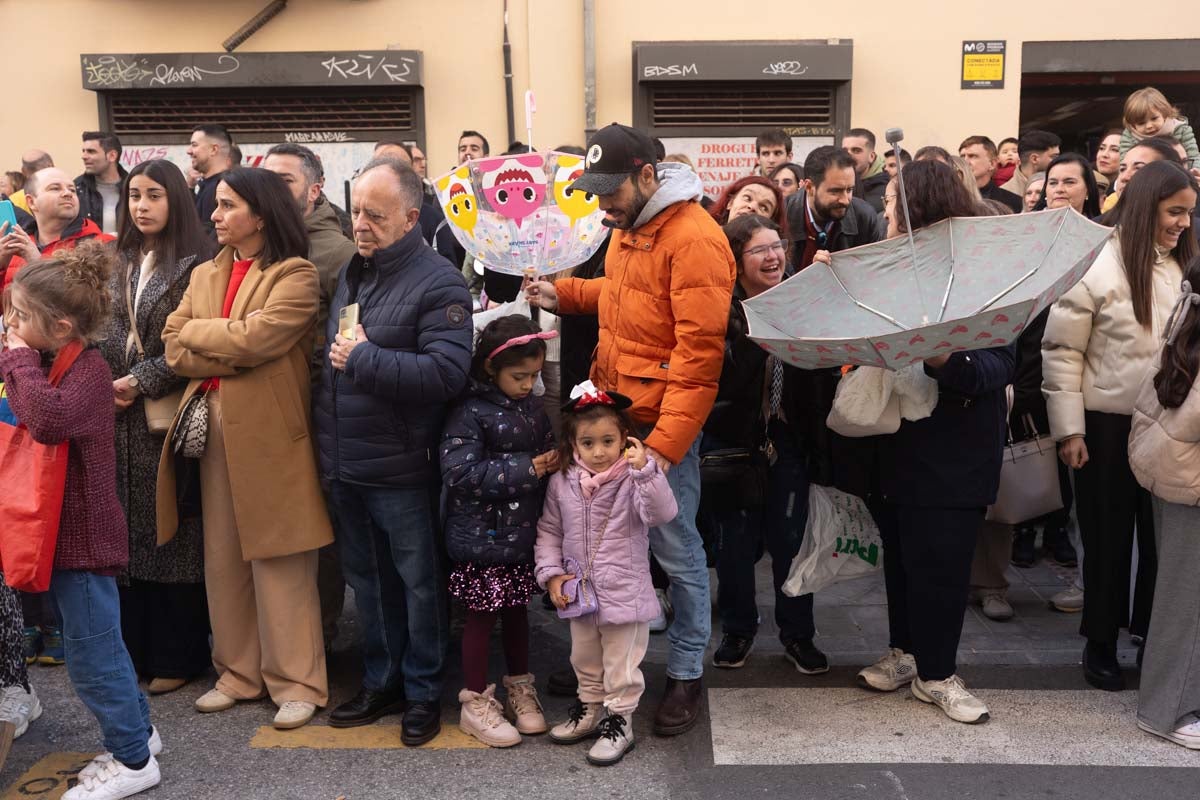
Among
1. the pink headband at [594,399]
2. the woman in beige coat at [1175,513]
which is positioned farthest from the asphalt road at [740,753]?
the pink headband at [594,399]

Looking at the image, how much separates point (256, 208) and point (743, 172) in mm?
6733

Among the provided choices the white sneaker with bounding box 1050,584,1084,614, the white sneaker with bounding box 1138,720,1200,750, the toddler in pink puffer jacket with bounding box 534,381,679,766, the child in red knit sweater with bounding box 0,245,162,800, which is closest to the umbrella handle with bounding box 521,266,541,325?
the toddler in pink puffer jacket with bounding box 534,381,679,766

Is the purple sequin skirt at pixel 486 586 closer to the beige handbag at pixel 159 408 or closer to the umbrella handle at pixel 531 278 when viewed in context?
the umbrella handle at pixel 531 278

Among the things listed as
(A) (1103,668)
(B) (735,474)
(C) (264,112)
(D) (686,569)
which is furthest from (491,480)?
(C) (264,112)

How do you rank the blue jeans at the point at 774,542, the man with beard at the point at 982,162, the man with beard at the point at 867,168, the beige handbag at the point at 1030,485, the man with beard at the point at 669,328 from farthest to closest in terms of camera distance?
A: 1. the man with beard at the point at 982,162
2. the man with beard at the point at 867,168
3. the beige handbag at the point at 1030,485
4. the blue jeans at the point at 774,542
5. the man with beard at the point at 669,328

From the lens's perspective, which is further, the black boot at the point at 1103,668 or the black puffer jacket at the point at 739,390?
the black boot at the point at 1103,668

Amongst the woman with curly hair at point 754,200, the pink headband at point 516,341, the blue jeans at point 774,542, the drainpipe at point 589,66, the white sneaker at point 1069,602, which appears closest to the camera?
the pink headband at point 516,341

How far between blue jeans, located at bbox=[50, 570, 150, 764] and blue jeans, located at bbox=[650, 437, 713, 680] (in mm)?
1726

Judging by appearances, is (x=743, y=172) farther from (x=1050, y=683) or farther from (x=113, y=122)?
(x=1050, y=683)

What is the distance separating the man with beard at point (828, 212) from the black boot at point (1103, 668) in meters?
2.03

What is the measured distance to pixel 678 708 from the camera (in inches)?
153

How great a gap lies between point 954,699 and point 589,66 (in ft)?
23.2

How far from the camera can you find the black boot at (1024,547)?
18.9 feet

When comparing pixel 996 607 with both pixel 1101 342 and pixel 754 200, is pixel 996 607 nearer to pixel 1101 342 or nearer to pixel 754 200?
pixel 1101 342
